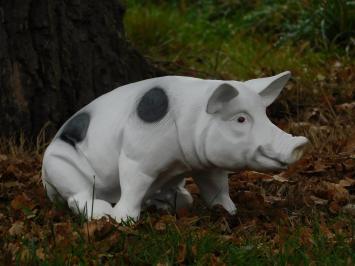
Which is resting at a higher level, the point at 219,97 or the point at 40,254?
the point at 219,97

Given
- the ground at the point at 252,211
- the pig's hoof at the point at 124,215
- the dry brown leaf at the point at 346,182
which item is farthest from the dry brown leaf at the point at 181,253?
the dry brown leaf at the point at 346,182

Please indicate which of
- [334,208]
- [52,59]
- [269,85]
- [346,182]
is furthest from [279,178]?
[52,59]

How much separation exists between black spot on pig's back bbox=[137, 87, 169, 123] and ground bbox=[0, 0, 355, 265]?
0.45 metres

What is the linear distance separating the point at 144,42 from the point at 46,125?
379cm

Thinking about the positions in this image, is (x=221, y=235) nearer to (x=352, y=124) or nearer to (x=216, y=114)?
(x=216, y=114)

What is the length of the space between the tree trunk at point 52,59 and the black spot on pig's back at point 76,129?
5.27 feet

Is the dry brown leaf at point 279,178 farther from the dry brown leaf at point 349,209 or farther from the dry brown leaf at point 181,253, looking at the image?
the dry brown leaf at point 181,253

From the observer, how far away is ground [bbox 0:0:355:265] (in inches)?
159

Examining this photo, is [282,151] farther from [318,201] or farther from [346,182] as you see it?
[346,182]

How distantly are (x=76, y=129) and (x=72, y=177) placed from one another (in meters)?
0.23

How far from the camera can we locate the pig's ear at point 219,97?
168 inches

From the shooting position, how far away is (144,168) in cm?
442

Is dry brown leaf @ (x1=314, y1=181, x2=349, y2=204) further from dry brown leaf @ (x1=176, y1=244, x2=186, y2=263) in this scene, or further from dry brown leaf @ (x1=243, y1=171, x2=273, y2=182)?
dry brown leaf @ (x1=176, y1=244, x2=186, y2=263)

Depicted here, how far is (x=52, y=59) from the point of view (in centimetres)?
634
